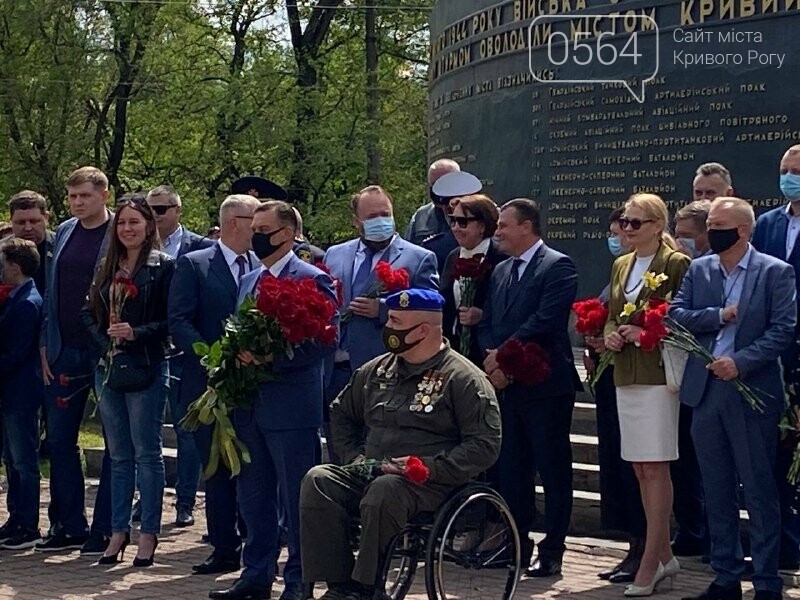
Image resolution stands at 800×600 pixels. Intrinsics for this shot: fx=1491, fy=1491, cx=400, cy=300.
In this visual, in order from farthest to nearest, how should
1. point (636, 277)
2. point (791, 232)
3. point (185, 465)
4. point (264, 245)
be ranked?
point (185, 465) < point (791, 232) < point (636, 277) < point (264, 245)

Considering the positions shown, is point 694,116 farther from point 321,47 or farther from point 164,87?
point 321,47

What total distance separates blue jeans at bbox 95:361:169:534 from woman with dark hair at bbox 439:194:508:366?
178 cm

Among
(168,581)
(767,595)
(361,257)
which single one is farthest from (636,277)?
(168,581)

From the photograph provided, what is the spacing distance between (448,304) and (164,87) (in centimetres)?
1923

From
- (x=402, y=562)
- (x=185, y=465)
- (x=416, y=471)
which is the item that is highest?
(x=416, y=471)

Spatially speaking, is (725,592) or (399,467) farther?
(725,592)

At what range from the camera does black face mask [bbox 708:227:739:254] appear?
735 cm

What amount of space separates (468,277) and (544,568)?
5.66ft

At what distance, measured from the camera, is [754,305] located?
730 cm

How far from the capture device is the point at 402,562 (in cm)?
672

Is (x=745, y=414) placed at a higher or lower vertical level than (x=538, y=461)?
higher

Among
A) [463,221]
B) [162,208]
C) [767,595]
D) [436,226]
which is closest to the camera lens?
[767,595]

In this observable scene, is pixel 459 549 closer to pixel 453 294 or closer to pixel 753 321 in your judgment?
pixel 753 321

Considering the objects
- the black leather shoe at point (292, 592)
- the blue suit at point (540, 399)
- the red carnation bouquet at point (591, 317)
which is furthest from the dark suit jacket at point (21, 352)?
the red carnation bouquet at point (591, 317)
